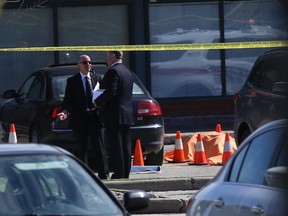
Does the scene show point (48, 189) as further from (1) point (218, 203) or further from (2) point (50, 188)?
(1) point (218, 203)

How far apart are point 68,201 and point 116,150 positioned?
608 centimetres

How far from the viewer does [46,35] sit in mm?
23344

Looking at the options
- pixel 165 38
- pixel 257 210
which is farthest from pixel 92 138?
pixel 165 38

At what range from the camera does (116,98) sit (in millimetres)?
12352

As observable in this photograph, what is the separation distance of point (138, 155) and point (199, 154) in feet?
4.13

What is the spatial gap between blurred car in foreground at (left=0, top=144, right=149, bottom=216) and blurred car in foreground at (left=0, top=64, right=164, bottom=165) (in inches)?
263

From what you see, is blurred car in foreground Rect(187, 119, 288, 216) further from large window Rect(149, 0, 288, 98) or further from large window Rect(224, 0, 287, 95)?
large window Rect(224, 0, 287, 95)

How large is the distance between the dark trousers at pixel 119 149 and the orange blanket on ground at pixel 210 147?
8.53ft

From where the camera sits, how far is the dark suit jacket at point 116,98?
40.2 ft

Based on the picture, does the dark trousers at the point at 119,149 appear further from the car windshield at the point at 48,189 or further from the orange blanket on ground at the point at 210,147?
the car windshield at the point at 48,189

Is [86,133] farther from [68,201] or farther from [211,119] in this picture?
[211,119]

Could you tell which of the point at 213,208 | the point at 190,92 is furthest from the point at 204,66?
the point at 213,208

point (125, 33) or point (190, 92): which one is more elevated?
point (125, 33)

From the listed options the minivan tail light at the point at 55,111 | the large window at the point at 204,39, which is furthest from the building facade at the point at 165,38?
the minivan tail light at the point at 55,111
